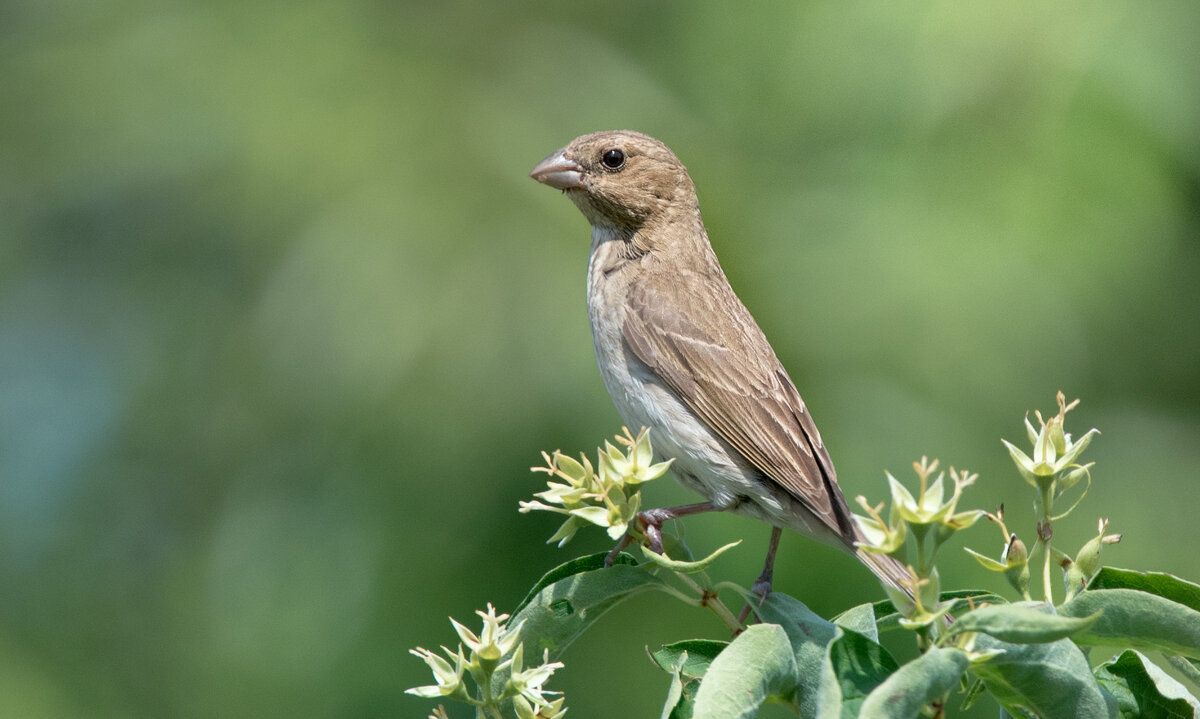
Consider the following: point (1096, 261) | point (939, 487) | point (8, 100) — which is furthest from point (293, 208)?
point (939, 487)

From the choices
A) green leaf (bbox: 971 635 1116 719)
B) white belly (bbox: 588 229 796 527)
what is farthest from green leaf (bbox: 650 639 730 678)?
white belly (bbox: 588 229 796 527)

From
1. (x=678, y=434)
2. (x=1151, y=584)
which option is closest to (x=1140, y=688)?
(x=1151, y=584)

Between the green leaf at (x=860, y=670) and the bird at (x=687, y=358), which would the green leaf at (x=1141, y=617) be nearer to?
the green leaf at (x=860, y=670)

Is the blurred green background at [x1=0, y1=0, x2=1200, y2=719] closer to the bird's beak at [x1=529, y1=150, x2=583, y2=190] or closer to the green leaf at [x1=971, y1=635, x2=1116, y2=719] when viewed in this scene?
the bird's beak at [x1=529, y1=150, x2=583, y2=190]

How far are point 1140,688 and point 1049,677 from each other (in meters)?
0.35

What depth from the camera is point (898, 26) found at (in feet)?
16.1

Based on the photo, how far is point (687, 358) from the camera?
12.7 feet

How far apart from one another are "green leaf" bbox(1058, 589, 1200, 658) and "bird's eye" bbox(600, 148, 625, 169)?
274cm

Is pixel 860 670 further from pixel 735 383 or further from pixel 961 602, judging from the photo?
pixel 735 383

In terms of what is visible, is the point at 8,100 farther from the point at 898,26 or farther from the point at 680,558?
the point at 680,558

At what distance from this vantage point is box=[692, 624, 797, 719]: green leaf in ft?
6.03

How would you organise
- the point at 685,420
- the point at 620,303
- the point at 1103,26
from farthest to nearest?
the point at 1103,26
the point at 620,303
the point at 685,420

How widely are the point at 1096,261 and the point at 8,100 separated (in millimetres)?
5467

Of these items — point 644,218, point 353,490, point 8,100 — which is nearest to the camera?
point 644,218
